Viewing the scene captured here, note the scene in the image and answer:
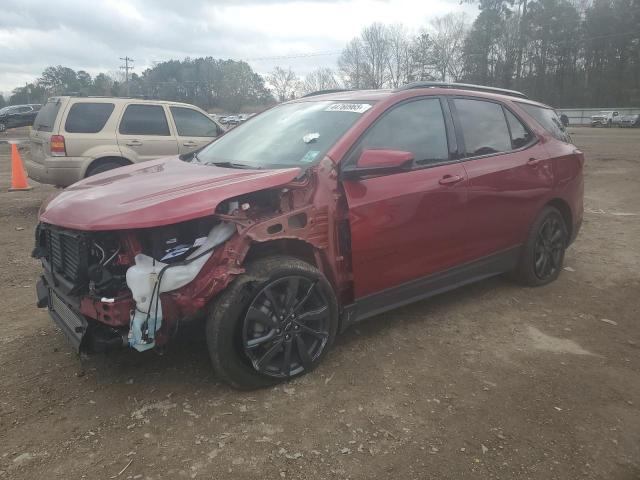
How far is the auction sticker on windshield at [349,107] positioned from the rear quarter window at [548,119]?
1999 mm

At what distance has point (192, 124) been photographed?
892 centimetres

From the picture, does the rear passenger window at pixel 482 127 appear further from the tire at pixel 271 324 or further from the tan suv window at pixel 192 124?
the tan suv window at pixel 192 124

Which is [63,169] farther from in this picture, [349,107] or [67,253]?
[349,107]

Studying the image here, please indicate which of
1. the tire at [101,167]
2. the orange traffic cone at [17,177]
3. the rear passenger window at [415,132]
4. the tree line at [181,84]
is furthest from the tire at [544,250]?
the tree line at [181,84]

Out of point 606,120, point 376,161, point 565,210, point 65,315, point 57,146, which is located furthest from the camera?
point 606,120

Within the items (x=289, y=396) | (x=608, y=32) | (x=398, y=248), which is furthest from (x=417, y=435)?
(x=608, y=32)

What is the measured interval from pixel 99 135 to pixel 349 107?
5554mm

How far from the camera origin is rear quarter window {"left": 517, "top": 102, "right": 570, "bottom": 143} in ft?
15.9

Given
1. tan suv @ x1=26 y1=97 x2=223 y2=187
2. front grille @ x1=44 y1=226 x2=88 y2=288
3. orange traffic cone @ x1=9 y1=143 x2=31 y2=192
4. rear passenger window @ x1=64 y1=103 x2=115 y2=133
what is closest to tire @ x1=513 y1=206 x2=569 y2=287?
front grille @ x1=44 y1=226 x2=88 y2=288

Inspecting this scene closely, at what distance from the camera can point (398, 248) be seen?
349 cm

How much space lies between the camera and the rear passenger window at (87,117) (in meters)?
7.71

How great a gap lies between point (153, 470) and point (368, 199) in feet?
6.35

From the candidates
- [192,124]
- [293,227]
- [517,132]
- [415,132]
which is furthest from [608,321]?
[192,124]

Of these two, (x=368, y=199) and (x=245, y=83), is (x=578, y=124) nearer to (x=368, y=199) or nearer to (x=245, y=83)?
(x=245, y=83)
